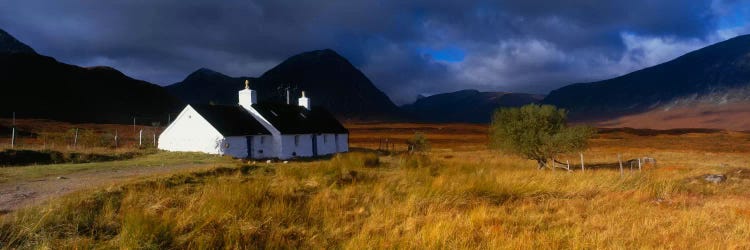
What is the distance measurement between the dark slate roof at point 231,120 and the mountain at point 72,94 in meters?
70.9

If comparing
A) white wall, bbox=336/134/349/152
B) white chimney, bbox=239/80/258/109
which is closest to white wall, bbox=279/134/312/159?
white chimney, bbox=239/80/258/109

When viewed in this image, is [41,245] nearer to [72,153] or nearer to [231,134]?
[72,153]

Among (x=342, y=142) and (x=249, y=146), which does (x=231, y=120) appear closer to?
(x=249, y=146)

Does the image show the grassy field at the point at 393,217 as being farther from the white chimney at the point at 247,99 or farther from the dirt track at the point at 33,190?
the white chimney at the point at 247,99

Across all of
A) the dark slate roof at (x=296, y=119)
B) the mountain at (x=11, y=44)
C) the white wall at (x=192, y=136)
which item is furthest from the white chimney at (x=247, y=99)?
the mountain at (x=11, y=44)

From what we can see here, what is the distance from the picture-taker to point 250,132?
30828 mm

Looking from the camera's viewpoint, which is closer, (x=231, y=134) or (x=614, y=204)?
(x=614, y=204)

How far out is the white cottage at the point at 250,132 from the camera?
29188mm

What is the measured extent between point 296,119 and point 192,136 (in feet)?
26.1

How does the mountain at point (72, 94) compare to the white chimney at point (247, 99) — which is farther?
the mountain at point (72, 94)

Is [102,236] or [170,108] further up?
[170,108]

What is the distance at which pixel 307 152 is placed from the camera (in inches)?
Result: 1368

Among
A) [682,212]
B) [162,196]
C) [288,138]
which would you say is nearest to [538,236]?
[682,212]

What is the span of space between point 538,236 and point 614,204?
371cm
